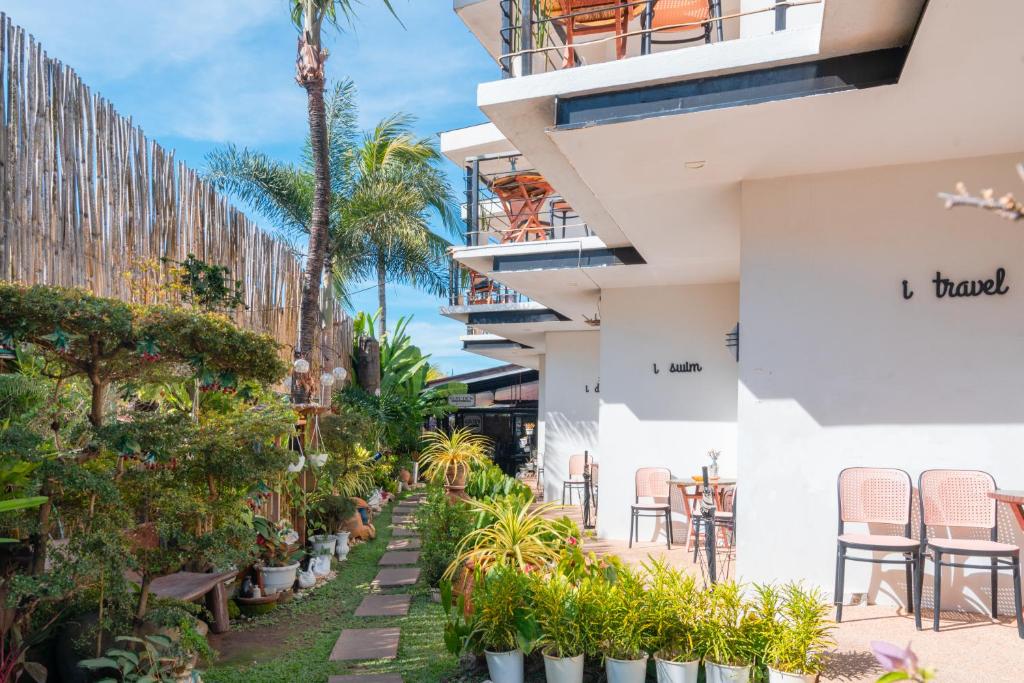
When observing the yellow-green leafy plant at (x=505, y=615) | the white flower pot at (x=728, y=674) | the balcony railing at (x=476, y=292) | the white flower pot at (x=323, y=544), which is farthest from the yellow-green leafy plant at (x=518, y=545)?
the balcony railing at (x=476, y=292)

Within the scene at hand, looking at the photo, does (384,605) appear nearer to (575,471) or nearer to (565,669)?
(565,669)

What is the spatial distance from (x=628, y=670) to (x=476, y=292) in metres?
8.75

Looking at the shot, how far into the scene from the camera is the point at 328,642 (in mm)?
5465

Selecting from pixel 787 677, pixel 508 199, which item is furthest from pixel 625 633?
pixel 508 199

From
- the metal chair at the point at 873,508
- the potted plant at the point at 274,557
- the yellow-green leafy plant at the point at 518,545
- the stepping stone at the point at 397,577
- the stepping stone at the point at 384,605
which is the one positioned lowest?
the stepping stone at the point at 397,577

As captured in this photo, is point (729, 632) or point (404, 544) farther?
point (404, 544)

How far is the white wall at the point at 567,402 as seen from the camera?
1334cm

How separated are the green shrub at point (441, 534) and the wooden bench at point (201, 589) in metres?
1.86

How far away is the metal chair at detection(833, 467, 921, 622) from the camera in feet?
15.1

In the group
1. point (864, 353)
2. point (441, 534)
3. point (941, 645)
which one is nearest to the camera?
point (941, 645)

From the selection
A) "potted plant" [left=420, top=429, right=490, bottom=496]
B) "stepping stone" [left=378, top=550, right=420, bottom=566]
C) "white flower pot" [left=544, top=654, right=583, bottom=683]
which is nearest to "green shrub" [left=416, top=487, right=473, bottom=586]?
"stepping stone" [left=378, top=550, right=420, bottom=566]

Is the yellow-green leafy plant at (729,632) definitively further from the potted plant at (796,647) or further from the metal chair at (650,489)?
the metal chair at (650,489)

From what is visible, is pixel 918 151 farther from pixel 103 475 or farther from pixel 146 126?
pixel 146 126

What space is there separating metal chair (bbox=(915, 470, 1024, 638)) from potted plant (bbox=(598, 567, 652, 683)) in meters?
1.86
